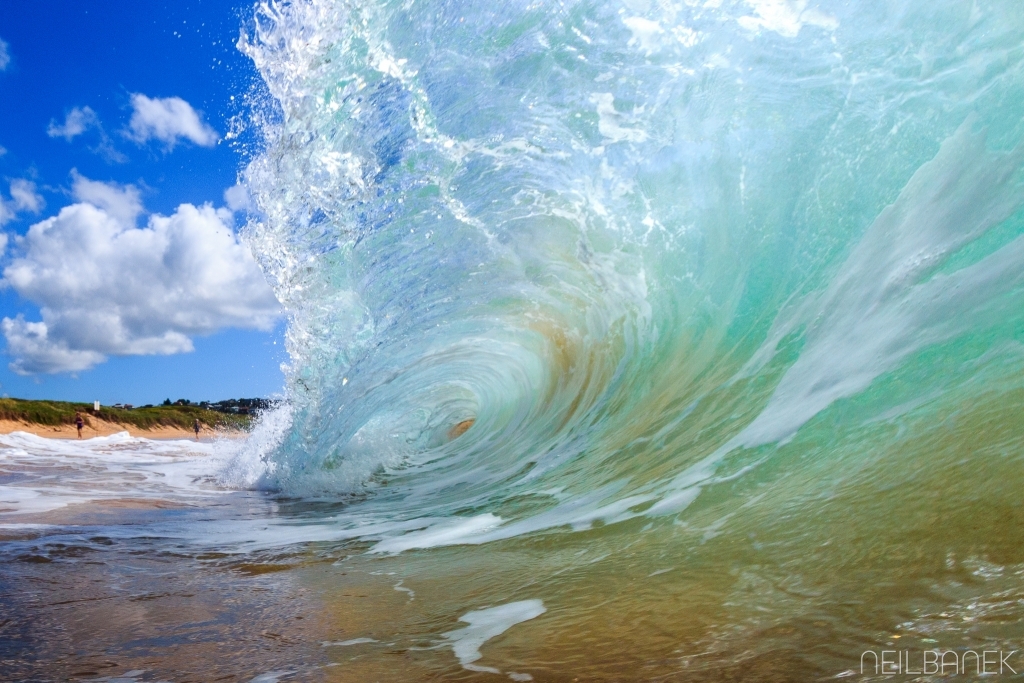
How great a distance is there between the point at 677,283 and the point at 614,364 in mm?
1101

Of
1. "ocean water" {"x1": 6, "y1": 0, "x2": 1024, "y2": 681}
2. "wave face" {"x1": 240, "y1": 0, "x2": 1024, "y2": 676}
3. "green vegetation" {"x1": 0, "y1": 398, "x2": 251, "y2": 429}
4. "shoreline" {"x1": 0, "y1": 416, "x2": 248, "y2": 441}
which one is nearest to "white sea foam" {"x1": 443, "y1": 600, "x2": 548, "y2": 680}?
"ocean water" {"x1": 6, "y1": 0, "x2": 1024, "y2": 681}

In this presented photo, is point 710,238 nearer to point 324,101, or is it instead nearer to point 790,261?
point 790,261

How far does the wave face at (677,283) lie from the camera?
2.49 meters

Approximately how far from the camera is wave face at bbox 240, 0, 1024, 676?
2494mm

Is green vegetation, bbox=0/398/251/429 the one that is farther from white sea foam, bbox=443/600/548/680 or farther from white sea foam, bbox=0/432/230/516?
white sea foam, bbox=443/600/548/680

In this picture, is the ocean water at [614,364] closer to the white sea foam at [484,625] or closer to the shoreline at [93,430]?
the white sea foam at [484,625]

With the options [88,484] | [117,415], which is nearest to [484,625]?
[88,484]

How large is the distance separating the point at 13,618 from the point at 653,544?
2439mm

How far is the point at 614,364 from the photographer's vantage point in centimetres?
713

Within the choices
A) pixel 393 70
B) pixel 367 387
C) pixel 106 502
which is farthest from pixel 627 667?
pixel 367 387

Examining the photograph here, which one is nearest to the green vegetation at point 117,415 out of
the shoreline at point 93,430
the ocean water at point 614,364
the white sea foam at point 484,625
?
the shoreline at point 93,430

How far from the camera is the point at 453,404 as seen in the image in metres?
11.9

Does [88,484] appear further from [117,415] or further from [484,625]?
[117,415]

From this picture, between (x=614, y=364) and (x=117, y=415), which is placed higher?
(x=117, y=415)
